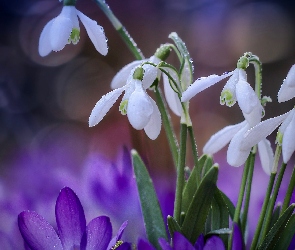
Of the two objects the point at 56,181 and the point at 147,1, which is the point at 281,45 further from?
the point at 56,181

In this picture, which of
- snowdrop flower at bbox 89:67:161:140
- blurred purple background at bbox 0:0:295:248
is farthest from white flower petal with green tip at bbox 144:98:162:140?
blurred purple background at bbox 0:0:295:248

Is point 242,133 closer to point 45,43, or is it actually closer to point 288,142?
point 288,142

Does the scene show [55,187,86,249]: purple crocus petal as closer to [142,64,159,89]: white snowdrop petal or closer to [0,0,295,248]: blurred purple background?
Answer: [142,64,159,89]: white snowdrop petal

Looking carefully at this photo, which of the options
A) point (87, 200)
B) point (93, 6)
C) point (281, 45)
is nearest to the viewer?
point (87, 200)

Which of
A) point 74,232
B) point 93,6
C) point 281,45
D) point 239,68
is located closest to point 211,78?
point 239,68

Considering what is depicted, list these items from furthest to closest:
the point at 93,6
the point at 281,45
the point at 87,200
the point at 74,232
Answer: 1. the point at 281,45
2. the point at 93,6
3. the point at 87,200
4. the point at 74,232

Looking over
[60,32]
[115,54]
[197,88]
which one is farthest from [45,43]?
[115,54]

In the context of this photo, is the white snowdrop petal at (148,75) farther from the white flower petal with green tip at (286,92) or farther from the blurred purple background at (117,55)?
the blurred purple background at (117,55)

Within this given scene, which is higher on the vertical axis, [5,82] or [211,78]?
[5,82]
